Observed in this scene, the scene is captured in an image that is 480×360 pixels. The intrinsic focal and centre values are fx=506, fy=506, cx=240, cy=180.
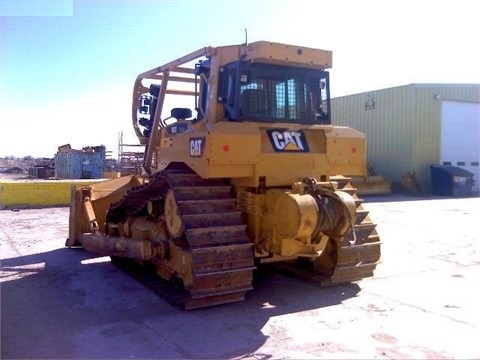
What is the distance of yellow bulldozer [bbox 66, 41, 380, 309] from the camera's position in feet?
17.5

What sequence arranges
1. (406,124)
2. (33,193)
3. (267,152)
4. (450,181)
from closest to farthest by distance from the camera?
(267,152) < (33,193) < (450,181) < (406,124)

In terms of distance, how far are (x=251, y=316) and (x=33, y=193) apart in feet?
37.5

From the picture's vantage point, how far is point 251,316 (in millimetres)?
5262

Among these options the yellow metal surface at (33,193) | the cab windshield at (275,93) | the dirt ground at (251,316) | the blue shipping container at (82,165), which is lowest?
the dirt ground at (251,316)

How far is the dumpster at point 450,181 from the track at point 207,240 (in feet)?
61.5

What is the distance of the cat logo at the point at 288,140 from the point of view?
5.95 m

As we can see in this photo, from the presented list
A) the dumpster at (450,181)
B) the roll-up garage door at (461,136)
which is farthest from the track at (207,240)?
the roll-up garage door at (461,136)

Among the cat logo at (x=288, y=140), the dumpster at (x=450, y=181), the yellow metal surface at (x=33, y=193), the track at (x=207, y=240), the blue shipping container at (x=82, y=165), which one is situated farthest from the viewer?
the blue shipping container at (x=82, y=165)

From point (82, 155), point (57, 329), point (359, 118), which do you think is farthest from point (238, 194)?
point (82, 155)

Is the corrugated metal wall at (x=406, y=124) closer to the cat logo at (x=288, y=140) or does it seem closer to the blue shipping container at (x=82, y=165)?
the blue shipping container at (x=82, y=165)

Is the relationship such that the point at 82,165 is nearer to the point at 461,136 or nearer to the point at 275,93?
the point at 461,136

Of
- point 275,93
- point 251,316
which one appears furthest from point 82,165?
point 251,316

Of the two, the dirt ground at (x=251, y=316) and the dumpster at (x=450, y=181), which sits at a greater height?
the dumpster at (x=450, y=181)

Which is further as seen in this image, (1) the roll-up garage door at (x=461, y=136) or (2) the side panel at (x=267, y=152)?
(1) the roll-up garage door at (x=461, y=136)
